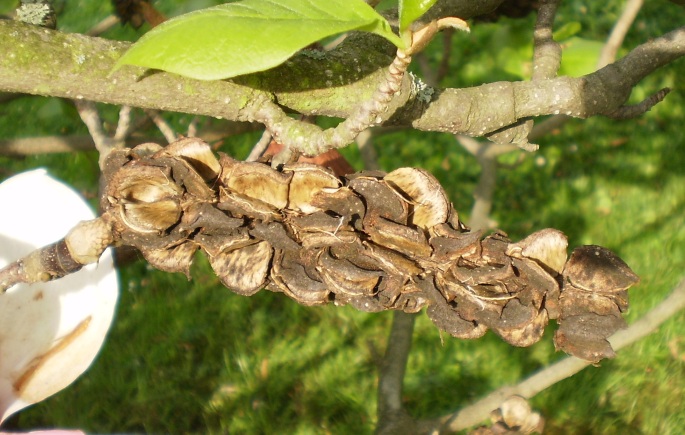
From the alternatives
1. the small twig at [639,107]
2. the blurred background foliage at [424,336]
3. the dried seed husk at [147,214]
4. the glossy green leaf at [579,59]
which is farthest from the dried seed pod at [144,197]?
the blurred background foliage at [424,336]

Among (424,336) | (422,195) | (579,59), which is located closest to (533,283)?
(422,195)

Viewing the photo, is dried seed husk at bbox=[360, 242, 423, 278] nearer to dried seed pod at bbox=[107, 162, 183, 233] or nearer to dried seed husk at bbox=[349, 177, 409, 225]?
dried seed husk at bbox=[349, 177, 409, 225]

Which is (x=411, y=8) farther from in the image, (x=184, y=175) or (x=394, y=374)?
(x=394, y=374)

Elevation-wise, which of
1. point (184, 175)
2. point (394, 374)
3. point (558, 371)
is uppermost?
point (184, 175)

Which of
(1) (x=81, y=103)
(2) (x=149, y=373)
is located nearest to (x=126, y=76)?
(1) (x=81, y=103)

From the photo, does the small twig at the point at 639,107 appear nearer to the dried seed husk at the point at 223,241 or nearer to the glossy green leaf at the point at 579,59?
the glossy green leaf at the point at 579,59

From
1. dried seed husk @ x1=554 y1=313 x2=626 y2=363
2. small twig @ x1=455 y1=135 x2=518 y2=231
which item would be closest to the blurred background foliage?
small twig @ x1=455 y1=135 x2=518 y2=231
